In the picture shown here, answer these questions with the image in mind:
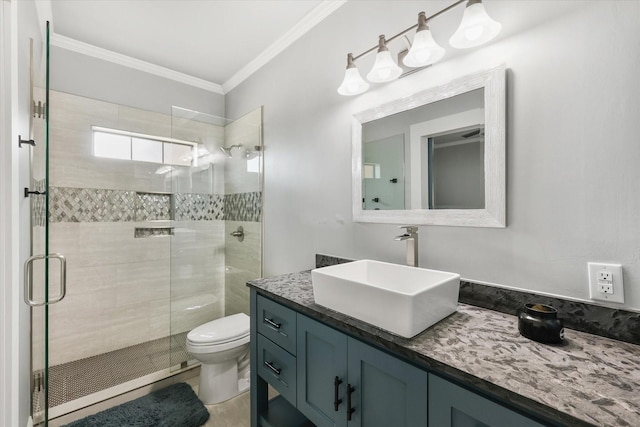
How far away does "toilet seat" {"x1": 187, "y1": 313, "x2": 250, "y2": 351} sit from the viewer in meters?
1.90

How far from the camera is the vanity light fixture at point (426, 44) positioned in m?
1.04

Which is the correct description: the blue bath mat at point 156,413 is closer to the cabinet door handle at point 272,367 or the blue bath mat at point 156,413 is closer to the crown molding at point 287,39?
the cabinet door handle at point 272,367

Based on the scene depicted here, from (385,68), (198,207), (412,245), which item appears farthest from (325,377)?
(198,207)

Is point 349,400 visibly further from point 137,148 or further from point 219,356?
point 137,148

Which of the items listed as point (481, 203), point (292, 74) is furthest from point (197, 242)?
point (481, 203)

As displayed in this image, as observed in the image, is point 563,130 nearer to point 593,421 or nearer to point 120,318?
point 593,421

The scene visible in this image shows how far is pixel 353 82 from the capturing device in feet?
4.95

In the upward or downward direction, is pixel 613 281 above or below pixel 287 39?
below

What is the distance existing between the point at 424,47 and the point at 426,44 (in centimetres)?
1

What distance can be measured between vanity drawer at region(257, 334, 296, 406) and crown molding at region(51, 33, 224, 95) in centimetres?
255

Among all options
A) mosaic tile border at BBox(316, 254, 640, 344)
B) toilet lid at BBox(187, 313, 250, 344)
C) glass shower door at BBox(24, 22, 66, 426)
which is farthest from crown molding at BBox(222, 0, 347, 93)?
toilet lid at BBox(187, 313, 250, 344)

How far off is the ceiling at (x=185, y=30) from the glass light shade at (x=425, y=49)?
84 cm

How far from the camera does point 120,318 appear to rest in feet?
8.11

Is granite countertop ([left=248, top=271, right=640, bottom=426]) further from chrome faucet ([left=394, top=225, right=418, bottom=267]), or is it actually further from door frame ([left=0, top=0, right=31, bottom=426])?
door frame ([left=0, top=0, right=31, bottom=426])
